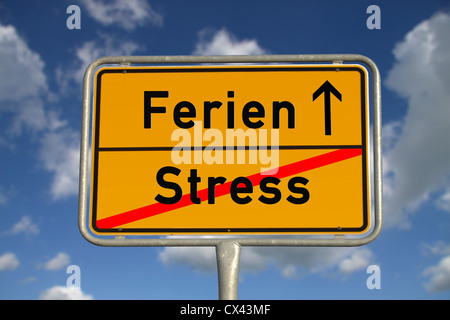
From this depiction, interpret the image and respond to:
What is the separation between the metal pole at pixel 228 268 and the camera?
2.85 meters

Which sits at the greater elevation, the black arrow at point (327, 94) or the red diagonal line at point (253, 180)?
the black arrow at point (327, 94)

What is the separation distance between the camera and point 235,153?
3.21m

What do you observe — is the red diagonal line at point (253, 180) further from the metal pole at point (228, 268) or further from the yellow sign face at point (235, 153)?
the metal pole at point (228, 268)

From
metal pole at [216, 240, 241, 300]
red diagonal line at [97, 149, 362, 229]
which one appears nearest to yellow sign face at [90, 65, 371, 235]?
red diagonal line at [97, 149, 362, 229]

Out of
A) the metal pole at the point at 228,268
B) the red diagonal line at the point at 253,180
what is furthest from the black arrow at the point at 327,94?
the metal pole at the point at 228,268

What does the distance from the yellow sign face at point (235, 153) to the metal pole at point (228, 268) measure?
0.56ft

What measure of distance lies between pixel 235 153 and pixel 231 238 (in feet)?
2.03

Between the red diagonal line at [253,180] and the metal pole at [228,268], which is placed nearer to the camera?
the metal pole at [228,268]

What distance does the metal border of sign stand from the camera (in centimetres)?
301

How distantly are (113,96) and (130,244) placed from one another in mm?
1139

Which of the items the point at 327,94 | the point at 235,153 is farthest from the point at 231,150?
the point at 327,94

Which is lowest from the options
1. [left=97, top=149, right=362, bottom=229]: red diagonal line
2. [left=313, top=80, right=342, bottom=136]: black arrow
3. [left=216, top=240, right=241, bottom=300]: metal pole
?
[left=216, top=240, right=241, bottom=300]: metal pole

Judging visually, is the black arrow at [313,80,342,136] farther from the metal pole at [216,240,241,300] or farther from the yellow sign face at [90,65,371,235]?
the metal pole at [216,240,241,300]

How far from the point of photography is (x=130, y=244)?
3082 mm
